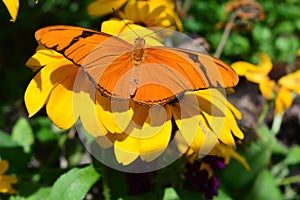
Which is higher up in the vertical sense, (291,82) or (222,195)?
(291,82)

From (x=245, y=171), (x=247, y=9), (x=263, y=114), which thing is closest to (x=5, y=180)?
(x=245, y=171)

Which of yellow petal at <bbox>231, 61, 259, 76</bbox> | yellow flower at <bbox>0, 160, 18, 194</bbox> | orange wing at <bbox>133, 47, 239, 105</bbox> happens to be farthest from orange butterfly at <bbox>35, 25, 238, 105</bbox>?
yellow petal at <bbox>231, 61, 259, 76</bbox>

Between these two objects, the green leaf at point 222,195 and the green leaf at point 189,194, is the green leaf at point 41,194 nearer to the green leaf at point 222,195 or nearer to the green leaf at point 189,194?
the green leaf at point 189,194

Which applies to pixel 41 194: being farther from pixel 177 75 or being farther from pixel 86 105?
pixel 177 75

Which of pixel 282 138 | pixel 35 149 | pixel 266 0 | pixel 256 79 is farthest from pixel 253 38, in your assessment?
pixel 35 149

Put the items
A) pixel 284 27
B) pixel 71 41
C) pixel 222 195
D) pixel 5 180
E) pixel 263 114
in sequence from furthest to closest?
pixel 284 27 < pixel 263 114 < pixel 222 195 < pixel 5 180 < pixel 71 41

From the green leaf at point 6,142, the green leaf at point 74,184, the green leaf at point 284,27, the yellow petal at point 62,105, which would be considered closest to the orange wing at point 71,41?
the yellow petal at point 62,105

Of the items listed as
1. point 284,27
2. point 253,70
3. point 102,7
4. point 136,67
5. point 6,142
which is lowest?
point 284,27
